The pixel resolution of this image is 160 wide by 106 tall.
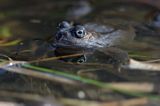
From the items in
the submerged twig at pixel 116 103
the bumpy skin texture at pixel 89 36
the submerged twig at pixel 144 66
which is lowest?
the submerged twig at pixel 116 103

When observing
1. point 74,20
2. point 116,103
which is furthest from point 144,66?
point 74,20

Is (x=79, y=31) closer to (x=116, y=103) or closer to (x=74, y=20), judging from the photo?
(x=74, y=20)

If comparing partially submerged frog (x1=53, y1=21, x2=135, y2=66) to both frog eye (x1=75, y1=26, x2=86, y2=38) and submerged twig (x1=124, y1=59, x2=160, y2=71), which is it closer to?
frog eye (x1=75, y1=26, x2=86, y2=38)

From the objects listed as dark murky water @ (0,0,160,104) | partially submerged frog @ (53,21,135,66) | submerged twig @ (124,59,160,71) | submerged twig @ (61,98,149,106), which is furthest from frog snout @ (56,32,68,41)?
submerged twig @ (61,98,149,106)

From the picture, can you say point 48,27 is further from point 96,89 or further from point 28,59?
point 96,89

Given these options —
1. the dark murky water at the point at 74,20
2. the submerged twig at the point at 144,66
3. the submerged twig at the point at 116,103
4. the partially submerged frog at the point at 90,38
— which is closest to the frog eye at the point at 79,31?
the partially submerged frog at the point at 90,38

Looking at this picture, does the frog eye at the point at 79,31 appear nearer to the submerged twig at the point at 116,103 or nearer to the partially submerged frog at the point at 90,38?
the partially submerged frog at the point at 90,38

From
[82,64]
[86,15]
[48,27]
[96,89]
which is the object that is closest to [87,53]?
[82,64]
